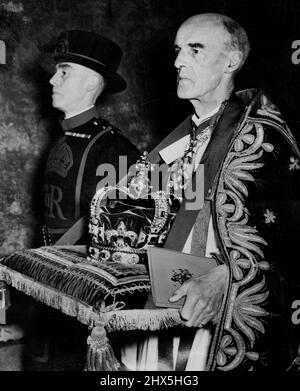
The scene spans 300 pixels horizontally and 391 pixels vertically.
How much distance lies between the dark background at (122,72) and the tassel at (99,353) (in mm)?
2006

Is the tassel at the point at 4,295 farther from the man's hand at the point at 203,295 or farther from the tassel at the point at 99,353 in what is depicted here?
the man's hand at the point at 203,295

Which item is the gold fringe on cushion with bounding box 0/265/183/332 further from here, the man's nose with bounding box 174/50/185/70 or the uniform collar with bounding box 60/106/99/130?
the uniform collar with bounding box 60/106/99/130

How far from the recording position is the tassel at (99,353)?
1.52 metres


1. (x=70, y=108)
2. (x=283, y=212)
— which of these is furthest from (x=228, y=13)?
(x=283, y=212)

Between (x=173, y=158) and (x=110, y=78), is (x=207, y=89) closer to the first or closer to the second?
(x=173, y=158)

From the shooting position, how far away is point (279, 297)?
178 cm

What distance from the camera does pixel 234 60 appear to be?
211 cm

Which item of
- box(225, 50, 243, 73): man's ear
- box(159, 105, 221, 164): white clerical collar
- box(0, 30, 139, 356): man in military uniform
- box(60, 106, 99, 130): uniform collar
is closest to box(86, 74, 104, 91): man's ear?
box(0, 30, 139, 356): man in military uniform

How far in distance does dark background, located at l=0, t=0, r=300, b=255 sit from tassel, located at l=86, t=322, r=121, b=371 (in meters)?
2.01

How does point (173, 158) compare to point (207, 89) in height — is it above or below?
below

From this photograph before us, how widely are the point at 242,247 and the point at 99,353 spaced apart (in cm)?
59

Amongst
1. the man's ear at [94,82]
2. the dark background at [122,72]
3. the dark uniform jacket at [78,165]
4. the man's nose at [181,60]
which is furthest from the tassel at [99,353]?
the dark background at [122,72]

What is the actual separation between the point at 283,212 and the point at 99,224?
636 millimetres

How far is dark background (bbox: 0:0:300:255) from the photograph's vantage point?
3.50m
